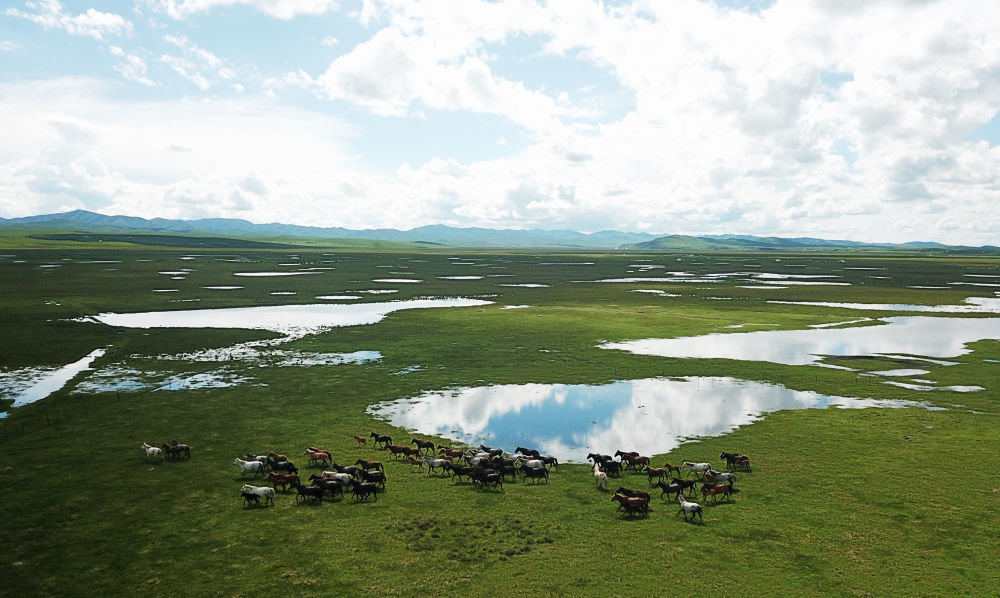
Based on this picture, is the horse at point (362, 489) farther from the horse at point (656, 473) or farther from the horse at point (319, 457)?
the horse at point (656, 473)

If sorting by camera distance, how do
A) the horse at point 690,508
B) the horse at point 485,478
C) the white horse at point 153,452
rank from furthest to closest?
the white horse at point 153,452, the horse at point 485,478, the horse at point 690,508

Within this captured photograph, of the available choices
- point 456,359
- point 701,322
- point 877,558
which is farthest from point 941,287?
point 877,558

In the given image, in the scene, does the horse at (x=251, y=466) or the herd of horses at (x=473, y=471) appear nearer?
the herd of horses at (x=473, y=471)

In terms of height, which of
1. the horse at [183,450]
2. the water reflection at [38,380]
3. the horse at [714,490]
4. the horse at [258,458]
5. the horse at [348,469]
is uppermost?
the horse at [714,490]

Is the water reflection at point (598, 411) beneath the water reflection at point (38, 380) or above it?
above

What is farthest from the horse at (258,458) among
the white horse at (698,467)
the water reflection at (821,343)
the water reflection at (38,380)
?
the water reflection at (821,343)

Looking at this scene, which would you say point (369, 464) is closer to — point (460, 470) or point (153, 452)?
point (460, 470)

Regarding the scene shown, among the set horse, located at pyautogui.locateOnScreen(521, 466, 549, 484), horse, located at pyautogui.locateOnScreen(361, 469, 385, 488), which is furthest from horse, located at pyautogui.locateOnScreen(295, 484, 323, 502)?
horse, located at pyautogui.locateOnScreen(521, 466, 549, 484)
